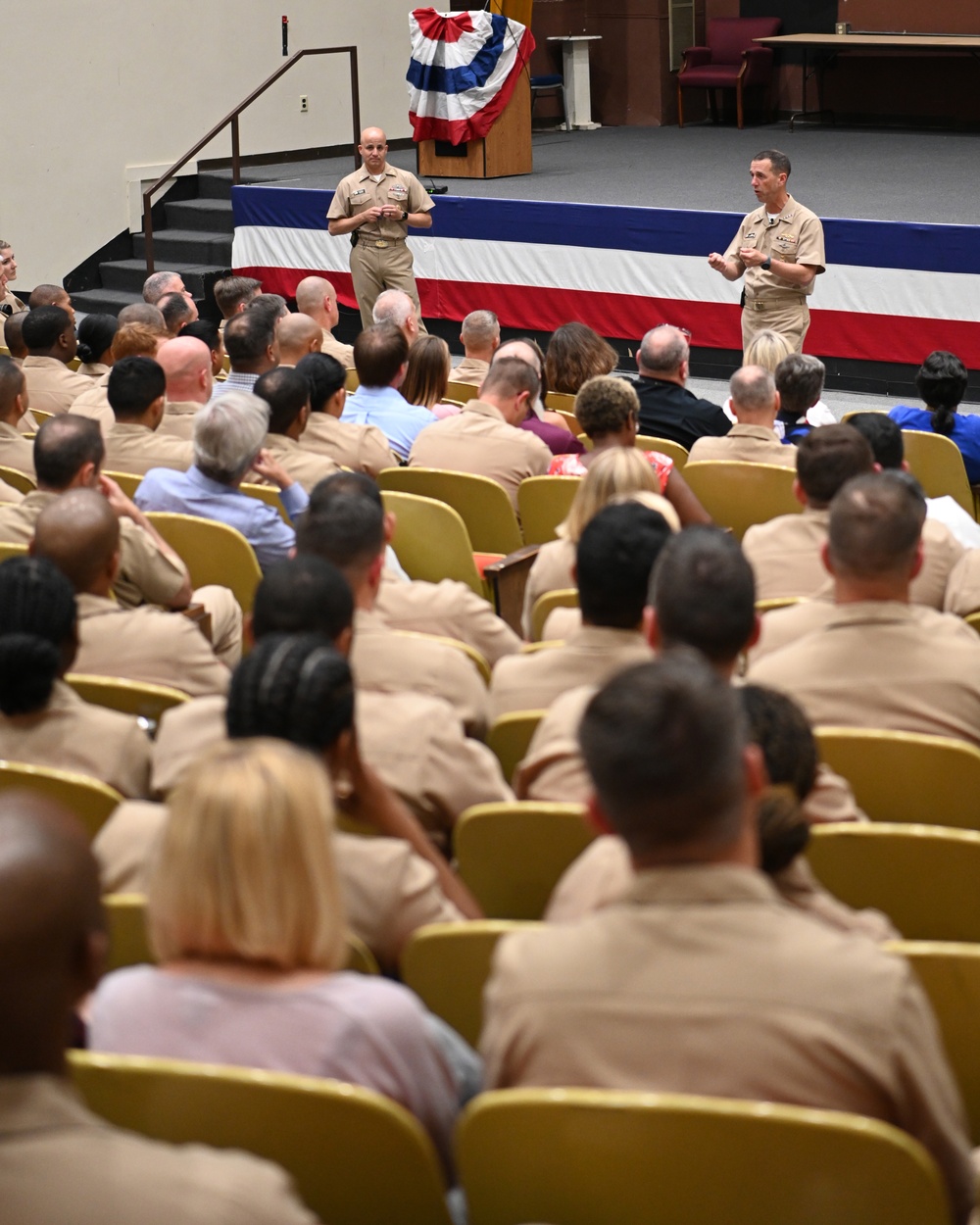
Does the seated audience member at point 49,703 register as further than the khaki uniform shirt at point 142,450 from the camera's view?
No

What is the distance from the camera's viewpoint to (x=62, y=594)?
2637 millimetres

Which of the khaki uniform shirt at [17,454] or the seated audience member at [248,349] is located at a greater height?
the seated audience member at [248,349]

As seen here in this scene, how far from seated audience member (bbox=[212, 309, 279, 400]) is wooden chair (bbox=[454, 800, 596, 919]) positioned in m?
3.63

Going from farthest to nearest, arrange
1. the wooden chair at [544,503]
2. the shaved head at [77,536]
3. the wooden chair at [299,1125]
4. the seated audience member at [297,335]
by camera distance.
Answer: the seated audience member at [297,335]
the wooden chair at [544,503]
the shaved head at [77,536]
the wooden chair at [299,1125]

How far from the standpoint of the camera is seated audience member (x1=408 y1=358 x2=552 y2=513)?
477cm

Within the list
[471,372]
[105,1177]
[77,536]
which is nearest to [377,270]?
[471,372]

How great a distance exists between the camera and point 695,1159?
1446 millimetres

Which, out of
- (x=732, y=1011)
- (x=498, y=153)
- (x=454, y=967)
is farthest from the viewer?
(x=498, y=153)

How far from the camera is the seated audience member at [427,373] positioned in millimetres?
5543

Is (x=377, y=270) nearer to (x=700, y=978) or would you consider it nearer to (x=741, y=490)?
(x=741, y=490)

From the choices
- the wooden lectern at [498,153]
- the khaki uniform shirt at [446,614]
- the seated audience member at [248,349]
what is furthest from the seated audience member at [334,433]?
the wooden lectern at [498,153]

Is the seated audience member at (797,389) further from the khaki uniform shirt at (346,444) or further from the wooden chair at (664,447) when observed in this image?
the khaki uniform shirt at (346,444)

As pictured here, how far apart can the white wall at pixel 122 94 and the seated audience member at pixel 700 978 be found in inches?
417

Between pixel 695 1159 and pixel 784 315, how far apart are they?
650cm
